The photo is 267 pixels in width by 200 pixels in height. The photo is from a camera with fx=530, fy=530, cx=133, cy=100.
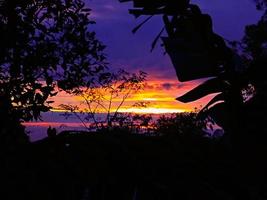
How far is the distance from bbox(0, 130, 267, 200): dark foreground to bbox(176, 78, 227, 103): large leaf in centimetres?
16

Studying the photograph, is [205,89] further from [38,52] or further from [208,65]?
[38,52]

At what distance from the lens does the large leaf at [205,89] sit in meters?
1.77

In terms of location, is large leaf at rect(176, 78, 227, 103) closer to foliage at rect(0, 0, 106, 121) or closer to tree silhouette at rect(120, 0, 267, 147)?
tree silhouette at rect(120, 0, 267, 147)

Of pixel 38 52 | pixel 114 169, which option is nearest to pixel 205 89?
pixel 114 169

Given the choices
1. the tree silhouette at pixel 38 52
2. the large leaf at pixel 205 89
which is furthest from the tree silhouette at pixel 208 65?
the tree silhouette at pixel 38 52

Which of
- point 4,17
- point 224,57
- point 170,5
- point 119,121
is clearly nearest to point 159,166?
point 224,57

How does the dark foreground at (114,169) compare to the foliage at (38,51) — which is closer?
the dark foreground at (114,169)

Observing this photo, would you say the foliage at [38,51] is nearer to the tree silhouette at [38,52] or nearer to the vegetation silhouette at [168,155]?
the tree silhouette at [38,52]

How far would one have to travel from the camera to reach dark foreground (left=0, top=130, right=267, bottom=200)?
5.61ft

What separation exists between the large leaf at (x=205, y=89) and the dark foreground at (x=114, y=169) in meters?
0.16

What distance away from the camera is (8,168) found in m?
1.76

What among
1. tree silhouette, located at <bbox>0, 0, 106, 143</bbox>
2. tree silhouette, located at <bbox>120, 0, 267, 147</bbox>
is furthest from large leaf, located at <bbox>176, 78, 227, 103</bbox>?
tree silhouette, located at <bbox>0, 0, 106, 143</bbox>

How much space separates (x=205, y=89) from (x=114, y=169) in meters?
0.41

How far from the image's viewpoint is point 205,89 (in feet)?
5.92
